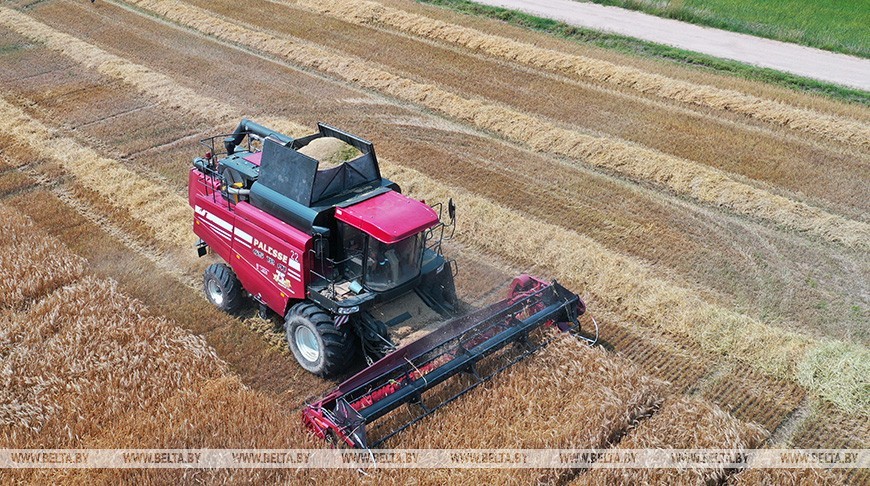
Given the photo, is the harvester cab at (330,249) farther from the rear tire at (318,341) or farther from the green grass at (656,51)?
the green grass at (656,51)

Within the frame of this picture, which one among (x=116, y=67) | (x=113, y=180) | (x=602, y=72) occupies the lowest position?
(x=116, y=67)

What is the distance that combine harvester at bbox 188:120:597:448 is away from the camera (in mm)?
8945

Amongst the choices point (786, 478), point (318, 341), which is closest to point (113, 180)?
point (318, 341)

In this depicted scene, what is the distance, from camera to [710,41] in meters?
A: 24.9

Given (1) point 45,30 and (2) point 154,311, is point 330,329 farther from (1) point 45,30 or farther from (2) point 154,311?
(1) point 45,30

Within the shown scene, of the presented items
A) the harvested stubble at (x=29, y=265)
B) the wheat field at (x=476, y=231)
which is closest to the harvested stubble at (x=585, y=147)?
the wheat field at (x=476, y=231)

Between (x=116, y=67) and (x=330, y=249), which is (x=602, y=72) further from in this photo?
(x=330, y=249)

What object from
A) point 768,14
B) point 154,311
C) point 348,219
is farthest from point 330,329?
point 768,14

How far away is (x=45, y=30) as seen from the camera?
2383 cm

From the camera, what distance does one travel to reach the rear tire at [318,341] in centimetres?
929

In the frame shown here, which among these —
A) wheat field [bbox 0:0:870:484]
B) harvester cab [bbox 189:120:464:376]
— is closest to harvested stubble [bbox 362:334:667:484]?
wheat field [bbox 0:0:870:484]

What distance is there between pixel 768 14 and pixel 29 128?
2444cm

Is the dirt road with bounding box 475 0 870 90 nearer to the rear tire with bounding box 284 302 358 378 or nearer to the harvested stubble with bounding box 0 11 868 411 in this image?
the harvested stubble with bounding box 0 11 868 411

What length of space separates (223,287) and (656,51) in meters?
17.1
